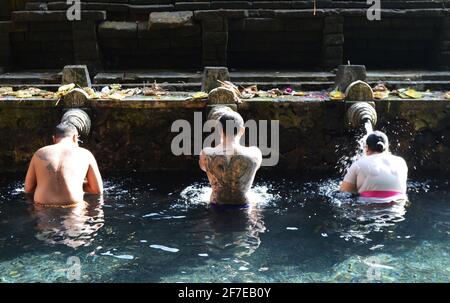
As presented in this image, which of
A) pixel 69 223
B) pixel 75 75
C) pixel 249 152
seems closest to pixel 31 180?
pixel 69 223

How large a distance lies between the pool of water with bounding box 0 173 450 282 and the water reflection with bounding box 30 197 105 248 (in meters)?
0.01

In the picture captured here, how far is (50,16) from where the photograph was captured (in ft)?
36.0

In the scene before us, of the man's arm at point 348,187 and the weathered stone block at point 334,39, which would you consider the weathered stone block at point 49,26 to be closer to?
the weathered stone block at point 334,39

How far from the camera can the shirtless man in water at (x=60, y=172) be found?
5961mm

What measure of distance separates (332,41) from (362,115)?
4154 millimetres

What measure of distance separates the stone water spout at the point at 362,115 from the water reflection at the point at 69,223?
367cm

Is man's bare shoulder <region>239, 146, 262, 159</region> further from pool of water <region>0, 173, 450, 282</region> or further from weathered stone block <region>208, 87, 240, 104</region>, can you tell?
weathered stone block <region>208, 87, 240, 104</region>

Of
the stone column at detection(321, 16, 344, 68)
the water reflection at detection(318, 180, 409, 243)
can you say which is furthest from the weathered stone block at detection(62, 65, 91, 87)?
the stone column at detection(321, 16, 344, 68)

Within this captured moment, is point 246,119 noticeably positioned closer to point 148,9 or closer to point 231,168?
point 231,168

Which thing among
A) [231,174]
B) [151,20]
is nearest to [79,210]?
[231,174]

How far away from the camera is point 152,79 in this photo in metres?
10.2

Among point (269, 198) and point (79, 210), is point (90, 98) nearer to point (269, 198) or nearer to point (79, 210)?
point (79, 210)

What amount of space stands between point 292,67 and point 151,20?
320cm

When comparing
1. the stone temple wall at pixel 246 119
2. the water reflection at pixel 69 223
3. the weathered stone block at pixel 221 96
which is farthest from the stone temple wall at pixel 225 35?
the water reflection at pixel 69 223
